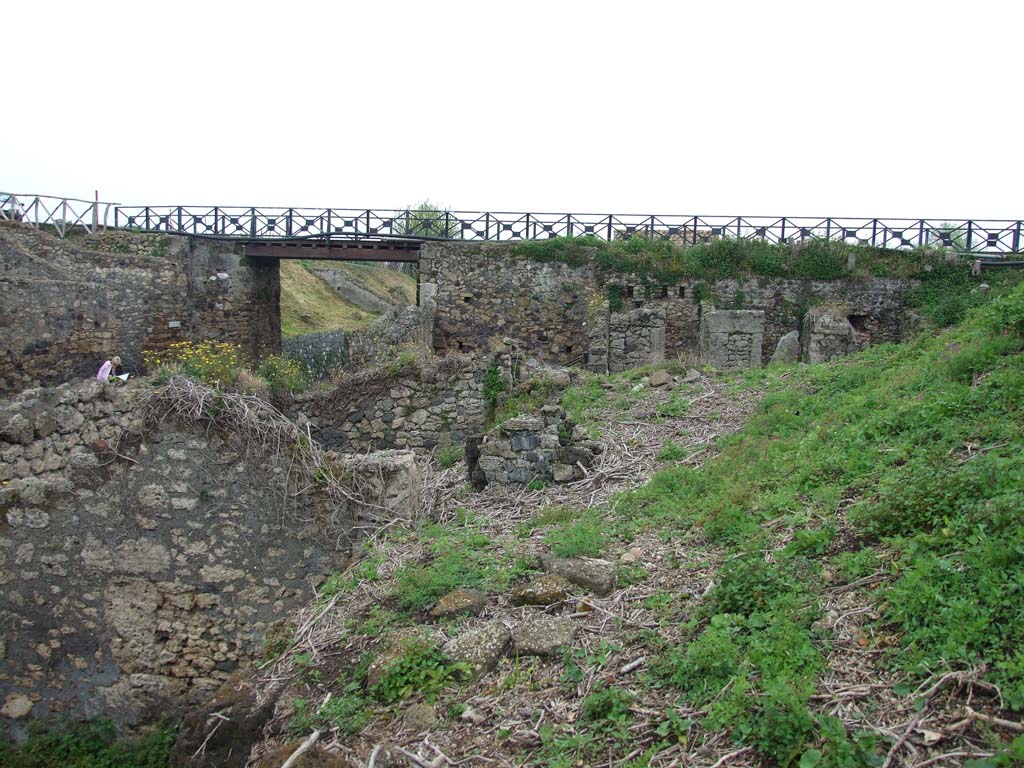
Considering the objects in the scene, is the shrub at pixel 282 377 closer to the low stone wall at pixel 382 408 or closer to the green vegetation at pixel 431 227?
the low stone wall at pixel 382 408

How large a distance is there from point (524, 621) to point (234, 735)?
5.55 feet

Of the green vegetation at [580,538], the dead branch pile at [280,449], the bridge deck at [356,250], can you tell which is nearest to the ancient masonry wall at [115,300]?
the bridge deck at [356,250]

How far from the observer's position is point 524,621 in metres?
4.46

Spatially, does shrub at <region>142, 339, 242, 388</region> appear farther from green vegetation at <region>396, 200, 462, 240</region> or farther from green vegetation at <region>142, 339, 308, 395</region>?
green vegetation at <region>396, 200, 462, 240</region>

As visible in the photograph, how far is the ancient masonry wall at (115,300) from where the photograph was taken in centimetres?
1462

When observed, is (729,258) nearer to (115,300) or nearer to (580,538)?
(580,538)

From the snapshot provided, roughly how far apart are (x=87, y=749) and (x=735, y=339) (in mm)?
13473

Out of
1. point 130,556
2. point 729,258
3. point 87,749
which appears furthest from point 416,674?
point 729,258

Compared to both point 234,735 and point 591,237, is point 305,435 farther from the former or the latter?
point 591,237

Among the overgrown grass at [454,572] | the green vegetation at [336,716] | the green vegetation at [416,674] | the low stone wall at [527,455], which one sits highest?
the low stone wall at [527,455]

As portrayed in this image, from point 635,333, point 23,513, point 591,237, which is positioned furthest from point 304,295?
point 23,513

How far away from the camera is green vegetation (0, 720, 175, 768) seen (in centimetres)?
551

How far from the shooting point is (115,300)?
18.2 metres

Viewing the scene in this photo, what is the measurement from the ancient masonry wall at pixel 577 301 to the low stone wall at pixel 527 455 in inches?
394
